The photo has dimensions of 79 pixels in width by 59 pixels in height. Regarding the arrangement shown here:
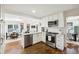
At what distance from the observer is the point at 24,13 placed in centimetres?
178

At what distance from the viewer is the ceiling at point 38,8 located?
1668 millimetres

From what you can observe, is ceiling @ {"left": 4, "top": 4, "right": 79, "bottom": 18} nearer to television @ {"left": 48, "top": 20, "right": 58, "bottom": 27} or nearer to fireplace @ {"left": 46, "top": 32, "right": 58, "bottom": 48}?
television @ {"left": 48, "top": 20, "right": 58, "bottom": 27}

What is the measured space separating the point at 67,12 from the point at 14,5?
3.61 feet

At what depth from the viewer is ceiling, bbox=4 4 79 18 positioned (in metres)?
1.67

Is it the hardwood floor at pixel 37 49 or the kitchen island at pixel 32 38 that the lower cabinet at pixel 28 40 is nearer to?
the kitchen island at pixel 32 38

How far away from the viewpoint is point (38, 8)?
Answer: 1.74 meters

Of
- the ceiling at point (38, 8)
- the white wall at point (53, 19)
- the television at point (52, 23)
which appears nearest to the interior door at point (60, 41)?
the white wall at point (53, 19)

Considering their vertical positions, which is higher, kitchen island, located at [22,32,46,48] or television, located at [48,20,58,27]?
television, located at [48,20,58,27]

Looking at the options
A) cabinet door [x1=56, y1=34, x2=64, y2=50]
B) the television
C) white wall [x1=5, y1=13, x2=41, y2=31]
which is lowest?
cabinet door [x1=56, y1=34, x2=64, y2=50]

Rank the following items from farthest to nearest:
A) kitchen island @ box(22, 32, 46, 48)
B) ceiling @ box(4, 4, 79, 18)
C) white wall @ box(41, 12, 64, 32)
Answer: kitchen island @ box(22, 32, 46, 48), white wall @ box(41, 12, 64, 32), ceiling @ box(4, 4, 79, 18)

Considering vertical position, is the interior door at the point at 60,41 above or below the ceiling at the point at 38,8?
below

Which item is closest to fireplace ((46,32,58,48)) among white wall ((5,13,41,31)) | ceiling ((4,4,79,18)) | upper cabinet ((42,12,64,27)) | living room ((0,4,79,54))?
living room ((0,4,79,54))

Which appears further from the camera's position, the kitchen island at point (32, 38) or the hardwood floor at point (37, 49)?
the kitchen island at point (32, 38)
